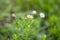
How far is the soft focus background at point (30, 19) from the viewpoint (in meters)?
2.63

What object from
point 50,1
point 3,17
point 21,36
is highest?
point 50,1

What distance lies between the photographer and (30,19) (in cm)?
302

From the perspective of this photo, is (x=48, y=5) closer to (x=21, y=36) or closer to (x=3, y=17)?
(x=3, y=17)

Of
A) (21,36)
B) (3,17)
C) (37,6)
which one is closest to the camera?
(21,36)

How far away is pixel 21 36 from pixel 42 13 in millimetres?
1096

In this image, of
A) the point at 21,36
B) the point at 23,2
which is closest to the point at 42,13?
the point at 23,2

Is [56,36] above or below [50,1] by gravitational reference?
below

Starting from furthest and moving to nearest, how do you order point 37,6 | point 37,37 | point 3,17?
point 37,6
point 3,17
point 37,37

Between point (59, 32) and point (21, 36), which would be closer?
point (21, 36)

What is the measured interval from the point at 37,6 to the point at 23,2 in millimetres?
280

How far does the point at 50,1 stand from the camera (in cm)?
382

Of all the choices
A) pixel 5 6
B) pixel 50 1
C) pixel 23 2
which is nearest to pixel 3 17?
pixel 5 6

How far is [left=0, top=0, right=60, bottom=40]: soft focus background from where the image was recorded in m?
2.63

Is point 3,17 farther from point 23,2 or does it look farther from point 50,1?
point 50,1
